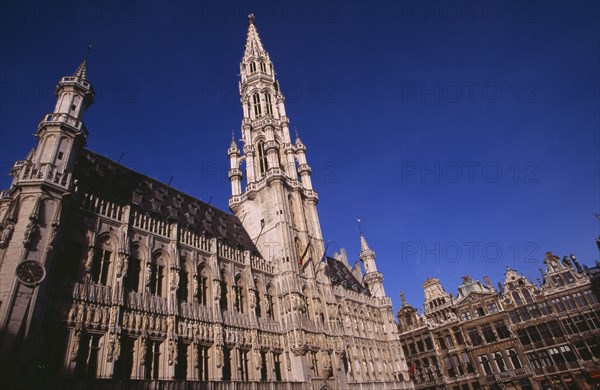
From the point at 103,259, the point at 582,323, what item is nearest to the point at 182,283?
the point at 103,259

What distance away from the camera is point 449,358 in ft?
181

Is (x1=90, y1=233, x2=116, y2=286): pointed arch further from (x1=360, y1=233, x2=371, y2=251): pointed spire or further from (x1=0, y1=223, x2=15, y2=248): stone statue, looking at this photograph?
(x1=360, y1=233, x2=371, y2=251): pointed spire

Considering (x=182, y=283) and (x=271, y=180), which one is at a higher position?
(x=271, y=180)

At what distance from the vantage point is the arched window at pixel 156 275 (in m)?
24.8

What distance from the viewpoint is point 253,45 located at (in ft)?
202

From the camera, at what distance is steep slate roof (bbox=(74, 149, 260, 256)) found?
27.2m

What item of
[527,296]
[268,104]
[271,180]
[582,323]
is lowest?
[582,323]

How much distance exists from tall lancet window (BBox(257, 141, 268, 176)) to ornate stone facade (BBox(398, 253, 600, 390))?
33400 mm

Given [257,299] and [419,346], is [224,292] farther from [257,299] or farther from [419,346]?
[419,346]

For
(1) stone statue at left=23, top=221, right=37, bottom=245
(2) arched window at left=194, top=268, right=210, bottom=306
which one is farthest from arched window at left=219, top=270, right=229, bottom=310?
(1) stone statue at left=23, top=221, right=37, bottom=245

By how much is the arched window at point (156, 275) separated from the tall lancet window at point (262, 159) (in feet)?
70.2

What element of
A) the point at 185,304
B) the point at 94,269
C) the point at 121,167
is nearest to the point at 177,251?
the point at 185,304

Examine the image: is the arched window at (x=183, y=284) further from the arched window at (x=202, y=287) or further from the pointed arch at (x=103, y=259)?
the pointed arch at (x=103, y=259)

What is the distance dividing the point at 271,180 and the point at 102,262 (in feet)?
71.6
